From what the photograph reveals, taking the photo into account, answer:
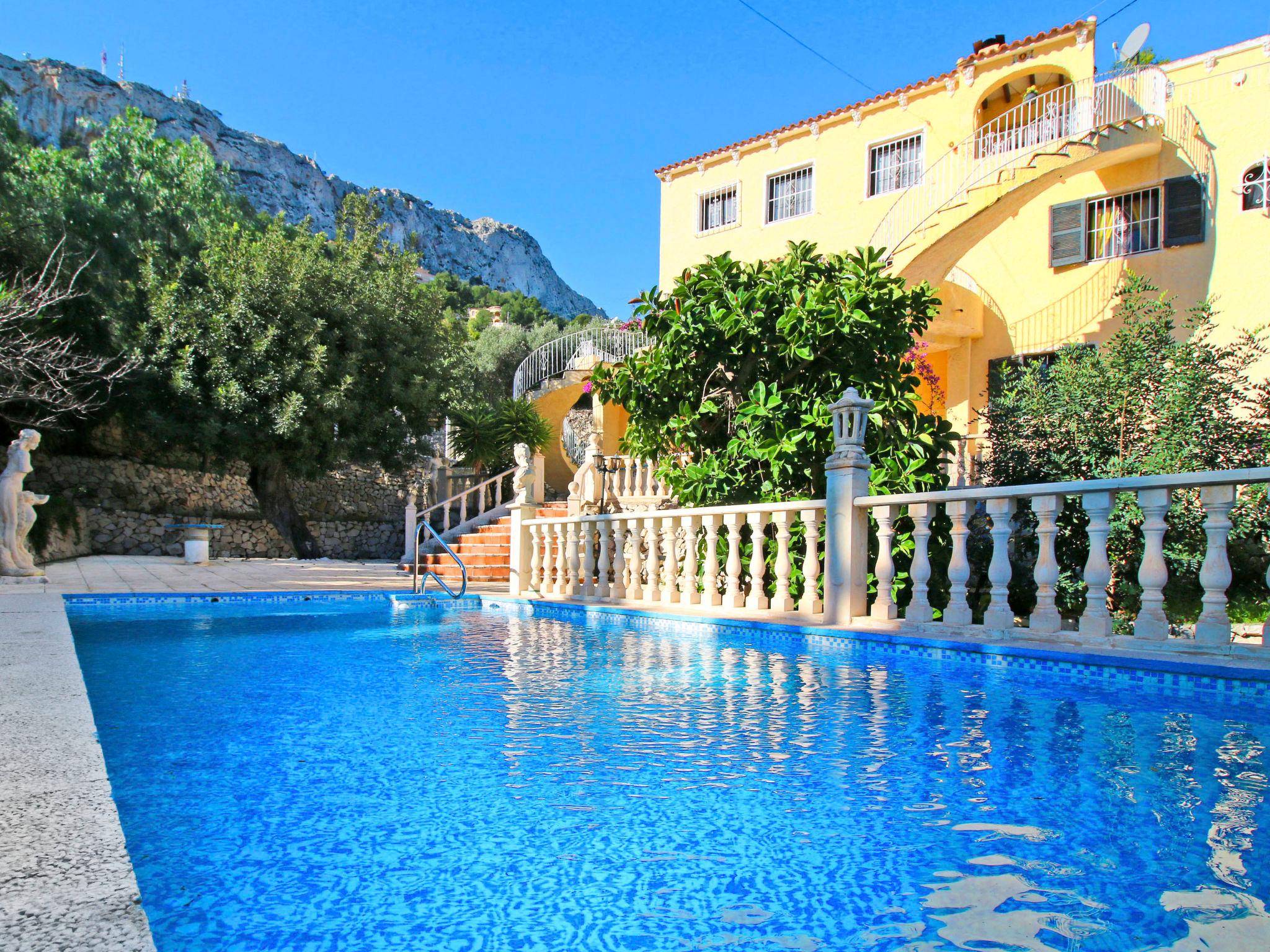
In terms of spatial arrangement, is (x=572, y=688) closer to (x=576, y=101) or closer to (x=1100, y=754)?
(x=1100, y=754)

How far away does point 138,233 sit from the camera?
20891 millimetres

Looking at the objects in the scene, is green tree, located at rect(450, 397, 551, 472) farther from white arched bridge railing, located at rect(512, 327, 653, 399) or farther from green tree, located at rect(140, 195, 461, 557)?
white arched bridge railing, located at rect(512, 327, 653, 399)

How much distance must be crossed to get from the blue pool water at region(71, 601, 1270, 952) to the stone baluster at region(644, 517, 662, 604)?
394 centimetres

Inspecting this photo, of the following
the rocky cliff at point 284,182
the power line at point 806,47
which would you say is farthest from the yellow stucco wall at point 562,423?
the rocky cliff at point 284,182

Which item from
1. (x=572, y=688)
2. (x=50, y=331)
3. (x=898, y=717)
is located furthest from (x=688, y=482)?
(x=50, y=331)

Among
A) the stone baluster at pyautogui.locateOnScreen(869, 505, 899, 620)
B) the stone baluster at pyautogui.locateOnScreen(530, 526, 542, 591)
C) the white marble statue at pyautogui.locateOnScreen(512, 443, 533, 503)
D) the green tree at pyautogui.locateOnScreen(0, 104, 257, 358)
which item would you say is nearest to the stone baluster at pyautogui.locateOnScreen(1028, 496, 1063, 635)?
the stone baluster at pyautogui.locateOnScreen(869, 505, 899, 620)

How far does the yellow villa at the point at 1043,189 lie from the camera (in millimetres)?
14656

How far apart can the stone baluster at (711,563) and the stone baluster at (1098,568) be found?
352 centimetres

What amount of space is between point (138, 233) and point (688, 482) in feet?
58.9

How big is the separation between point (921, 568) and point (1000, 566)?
68cm

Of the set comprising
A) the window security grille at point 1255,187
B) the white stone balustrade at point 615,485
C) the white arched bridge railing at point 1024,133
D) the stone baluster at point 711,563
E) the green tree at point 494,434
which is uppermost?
the white arched bridge railing at point 1024,133

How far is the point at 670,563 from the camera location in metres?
9.09

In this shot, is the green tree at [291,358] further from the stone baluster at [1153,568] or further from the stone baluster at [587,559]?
the stone baluster at [1153,568]

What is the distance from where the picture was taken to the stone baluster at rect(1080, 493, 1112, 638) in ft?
17.6
